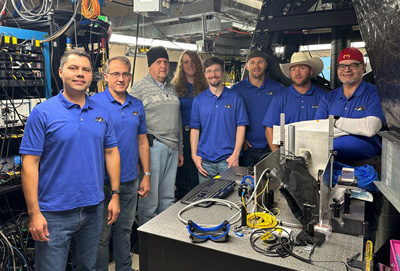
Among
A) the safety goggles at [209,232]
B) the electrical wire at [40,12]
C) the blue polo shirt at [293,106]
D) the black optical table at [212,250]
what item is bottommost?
the black optical table at [212,250]

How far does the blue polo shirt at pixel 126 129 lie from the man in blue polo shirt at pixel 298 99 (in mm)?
1071

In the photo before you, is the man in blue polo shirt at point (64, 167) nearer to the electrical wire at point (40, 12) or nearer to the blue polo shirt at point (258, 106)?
the electrical wire at point (40, 12)

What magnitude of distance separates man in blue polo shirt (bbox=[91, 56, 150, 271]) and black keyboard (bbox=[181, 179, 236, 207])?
566mm

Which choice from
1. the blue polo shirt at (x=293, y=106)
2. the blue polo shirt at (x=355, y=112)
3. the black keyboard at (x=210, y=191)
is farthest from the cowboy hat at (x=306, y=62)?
the black keyboard at (x=210, y=191)

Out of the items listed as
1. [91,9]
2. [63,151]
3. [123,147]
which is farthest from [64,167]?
[91,9]

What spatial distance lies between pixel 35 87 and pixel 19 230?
1.02m

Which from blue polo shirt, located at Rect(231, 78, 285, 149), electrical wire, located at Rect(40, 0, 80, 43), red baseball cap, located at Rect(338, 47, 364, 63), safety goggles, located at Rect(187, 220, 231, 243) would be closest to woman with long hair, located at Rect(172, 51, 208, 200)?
blue polo shirt, located at Rect(231, 78, 285, 149)

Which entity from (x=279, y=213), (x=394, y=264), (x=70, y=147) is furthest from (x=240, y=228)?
(x=70, y=147)

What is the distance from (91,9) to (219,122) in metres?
1.35

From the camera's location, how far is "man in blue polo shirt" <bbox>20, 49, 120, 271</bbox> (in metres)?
1.58

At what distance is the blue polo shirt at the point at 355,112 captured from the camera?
1969mm

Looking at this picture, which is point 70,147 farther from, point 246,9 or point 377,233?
point 246,9

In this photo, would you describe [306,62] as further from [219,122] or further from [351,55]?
[219,122]

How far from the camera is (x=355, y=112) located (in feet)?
6.92
